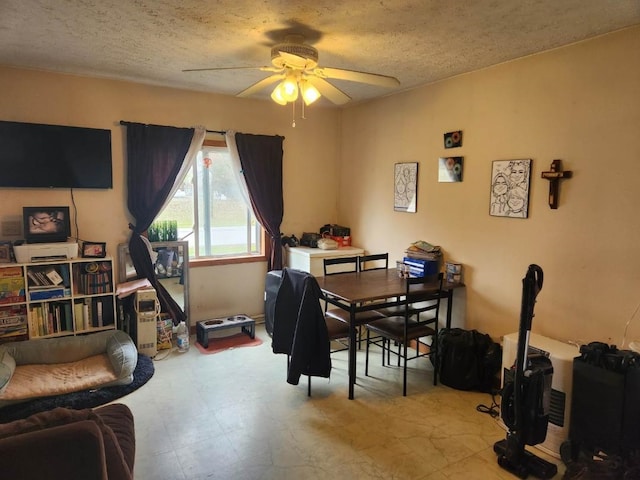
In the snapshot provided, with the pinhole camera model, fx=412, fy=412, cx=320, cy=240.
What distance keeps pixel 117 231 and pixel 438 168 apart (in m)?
3.14

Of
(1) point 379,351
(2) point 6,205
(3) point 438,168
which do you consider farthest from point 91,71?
(1) point 379,351

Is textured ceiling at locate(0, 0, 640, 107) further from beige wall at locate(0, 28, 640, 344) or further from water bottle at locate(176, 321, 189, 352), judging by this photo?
water bottle at locate(176, 321, 189, 352)

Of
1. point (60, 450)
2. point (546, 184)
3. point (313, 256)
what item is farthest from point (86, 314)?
point (546, 184)

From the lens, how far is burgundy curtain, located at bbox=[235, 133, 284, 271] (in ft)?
14.9

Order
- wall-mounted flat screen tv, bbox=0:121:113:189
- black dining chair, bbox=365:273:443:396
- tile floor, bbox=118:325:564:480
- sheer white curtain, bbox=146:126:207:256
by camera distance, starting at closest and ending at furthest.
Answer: tile floor, bbox=118:325:564:480, black dining chair, bbox=365:273:443:396, wall-mounted flat screen tv, bbox=0:121:113:189, sheer white curtain, bbox=146:126:207:256

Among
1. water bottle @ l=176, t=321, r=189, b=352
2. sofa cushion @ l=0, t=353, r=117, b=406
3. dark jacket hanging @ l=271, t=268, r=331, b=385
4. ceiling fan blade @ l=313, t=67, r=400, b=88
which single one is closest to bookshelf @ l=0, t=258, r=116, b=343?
sofa cushion @ l=0, t=353, r=117, b=406

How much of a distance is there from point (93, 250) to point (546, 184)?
12.3 ft

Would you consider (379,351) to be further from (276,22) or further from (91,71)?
(91,71)

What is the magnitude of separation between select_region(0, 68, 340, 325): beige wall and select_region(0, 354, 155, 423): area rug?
52.6 inches

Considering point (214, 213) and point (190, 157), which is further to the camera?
point (214, 213)

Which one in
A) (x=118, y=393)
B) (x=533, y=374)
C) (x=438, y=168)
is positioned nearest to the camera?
(x=533, y=374)

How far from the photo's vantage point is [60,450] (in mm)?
1326

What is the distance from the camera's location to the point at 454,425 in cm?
283

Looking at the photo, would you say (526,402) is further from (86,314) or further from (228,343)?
(86,314)
